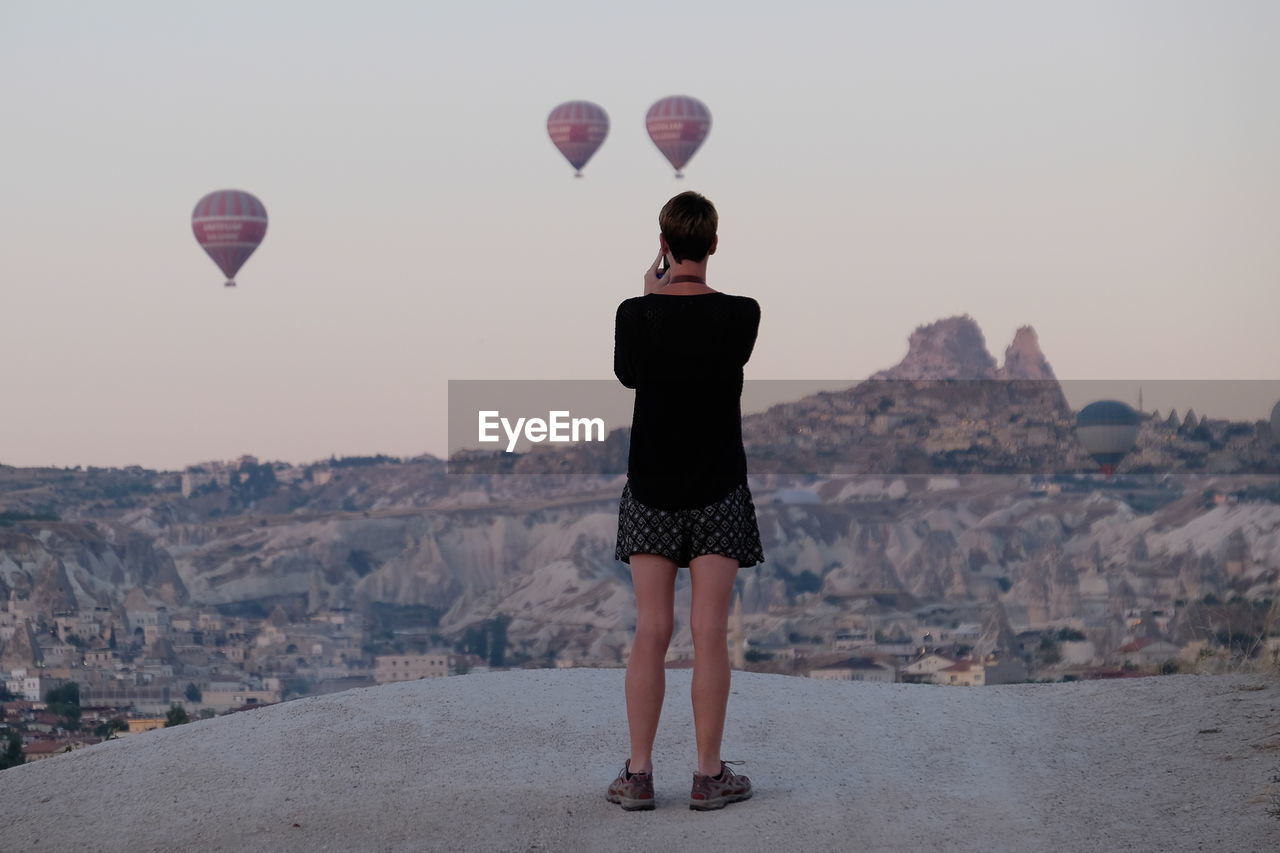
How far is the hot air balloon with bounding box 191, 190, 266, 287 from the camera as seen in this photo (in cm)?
4797

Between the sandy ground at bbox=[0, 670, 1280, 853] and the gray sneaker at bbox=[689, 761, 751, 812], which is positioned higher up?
the gray sneaker at bbox=[689, 761, 751, 812]

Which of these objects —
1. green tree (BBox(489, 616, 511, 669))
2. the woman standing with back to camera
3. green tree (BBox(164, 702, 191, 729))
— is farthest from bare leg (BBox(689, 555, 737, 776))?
green tree (BBox(489, 616, 511, 669))

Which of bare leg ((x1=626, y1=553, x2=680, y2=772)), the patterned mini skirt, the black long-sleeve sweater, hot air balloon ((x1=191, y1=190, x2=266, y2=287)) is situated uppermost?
hot air balloon ((x1=191, y1=190, x2=266, y2=287))

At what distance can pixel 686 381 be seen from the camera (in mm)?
4531

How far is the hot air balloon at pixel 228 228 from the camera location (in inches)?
1889

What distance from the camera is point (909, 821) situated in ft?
15.4

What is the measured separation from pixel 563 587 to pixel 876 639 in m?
24.9

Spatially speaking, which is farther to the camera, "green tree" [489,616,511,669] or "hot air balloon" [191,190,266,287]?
"green tree" [489,616,511,669]

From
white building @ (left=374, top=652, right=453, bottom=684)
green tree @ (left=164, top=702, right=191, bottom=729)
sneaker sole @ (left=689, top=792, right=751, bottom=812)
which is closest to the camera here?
sneaker sole @ (left=689, top=792, right=751, bottom=812)

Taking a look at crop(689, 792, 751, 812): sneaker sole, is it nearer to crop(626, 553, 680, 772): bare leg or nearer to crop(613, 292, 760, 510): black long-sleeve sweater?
crop(626, 553, 680, 772): bare leg

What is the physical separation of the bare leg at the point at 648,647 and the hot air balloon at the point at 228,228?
145ft

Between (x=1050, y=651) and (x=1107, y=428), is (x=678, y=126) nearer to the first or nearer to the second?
(x=1107, y=428)

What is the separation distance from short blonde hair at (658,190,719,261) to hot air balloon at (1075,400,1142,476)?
6502 centimetres

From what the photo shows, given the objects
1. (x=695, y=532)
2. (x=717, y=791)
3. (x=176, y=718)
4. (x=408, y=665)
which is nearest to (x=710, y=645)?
(x=695, y=532)
